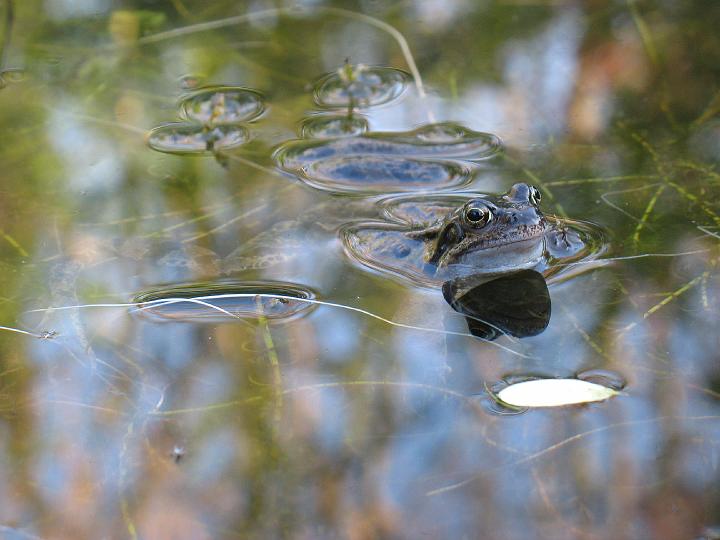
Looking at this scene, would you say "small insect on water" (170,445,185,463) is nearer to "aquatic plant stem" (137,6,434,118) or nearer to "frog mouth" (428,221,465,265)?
"frog mouth" (428,221,465,265)

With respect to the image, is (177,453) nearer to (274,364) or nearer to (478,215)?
(274,364)

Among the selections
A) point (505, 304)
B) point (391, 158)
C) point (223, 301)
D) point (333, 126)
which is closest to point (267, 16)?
point (333, 126)

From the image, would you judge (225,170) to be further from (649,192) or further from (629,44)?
(629,44)

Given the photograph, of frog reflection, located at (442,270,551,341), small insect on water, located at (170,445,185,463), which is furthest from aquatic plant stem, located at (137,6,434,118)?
small insect on water, located at (170,445,185,463)

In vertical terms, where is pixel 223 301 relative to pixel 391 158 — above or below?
below

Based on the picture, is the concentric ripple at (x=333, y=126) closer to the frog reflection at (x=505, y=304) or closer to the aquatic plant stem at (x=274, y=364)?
the frog reflection at (x=505, y=304)

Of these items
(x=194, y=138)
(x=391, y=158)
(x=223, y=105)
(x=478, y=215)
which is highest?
(x=478, y=215)
